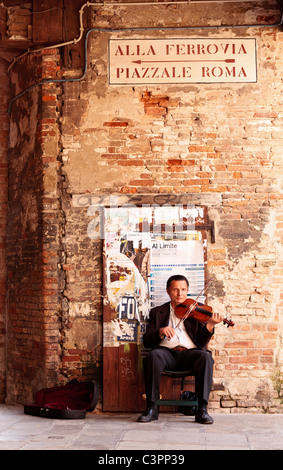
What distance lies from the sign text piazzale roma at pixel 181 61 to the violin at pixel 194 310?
7.65 ft

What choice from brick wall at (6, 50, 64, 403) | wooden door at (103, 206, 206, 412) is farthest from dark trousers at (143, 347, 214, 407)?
A: brick wall at (6, 50, 64, 403)

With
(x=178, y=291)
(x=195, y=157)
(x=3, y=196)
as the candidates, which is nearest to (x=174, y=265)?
(x=178, y=291)

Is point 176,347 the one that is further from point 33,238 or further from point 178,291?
point 33,238

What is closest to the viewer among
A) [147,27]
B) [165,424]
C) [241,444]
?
[241,444]

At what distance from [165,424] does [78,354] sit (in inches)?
47.6

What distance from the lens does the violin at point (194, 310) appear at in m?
5.16

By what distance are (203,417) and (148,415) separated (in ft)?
1.64

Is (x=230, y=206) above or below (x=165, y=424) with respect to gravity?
above

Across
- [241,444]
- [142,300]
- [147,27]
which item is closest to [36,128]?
[147,27]

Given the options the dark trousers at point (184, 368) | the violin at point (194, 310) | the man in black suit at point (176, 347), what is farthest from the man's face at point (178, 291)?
the dark trousers at point (184, 368)

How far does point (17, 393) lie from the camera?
6164 mm

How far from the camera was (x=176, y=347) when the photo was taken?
5.33 m
